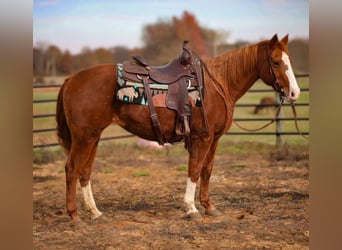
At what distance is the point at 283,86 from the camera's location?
2.78 meters

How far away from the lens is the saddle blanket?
2.74m

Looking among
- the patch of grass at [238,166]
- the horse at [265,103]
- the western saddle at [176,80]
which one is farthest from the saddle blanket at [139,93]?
the horse at [265,103]

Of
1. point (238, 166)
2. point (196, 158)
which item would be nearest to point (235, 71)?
point (196, 158)

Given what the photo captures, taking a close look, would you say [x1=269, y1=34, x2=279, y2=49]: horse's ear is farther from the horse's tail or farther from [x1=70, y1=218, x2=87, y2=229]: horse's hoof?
[x1=70, y1=218, x2=87, y2=229]: horse's hoof

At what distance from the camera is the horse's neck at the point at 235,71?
116 inches

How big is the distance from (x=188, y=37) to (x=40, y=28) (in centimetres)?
175

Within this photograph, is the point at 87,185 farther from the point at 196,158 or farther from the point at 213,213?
the point at 213,213

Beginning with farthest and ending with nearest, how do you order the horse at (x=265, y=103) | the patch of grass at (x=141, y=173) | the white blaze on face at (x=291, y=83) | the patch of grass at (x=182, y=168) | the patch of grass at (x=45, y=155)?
the horse at (x=265, y=103) < the patch of grass at (x=45, y=155) < the patch of grass at (x=182, y=168) < the patch of grass at (x=141, y=173) < the white blaze on face at (x=291, y=83)

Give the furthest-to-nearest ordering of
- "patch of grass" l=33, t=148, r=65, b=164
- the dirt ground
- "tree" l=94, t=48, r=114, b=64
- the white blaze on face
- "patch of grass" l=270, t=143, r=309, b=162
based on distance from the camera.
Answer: "tree" l=94, t=48, r=114, b=64
"patch of grass" l=33, t=148, r=65, b=164
"patch of grass" l=270, t=143, r=309, b=162
the white blaze on face
the dirt ground

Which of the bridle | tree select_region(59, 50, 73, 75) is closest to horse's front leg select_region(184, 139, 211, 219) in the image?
the bridle

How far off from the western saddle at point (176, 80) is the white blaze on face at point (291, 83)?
0.59 metres

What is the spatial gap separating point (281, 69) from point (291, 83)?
0.13 meters

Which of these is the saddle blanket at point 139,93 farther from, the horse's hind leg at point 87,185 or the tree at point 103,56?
the tree at point 103,56
